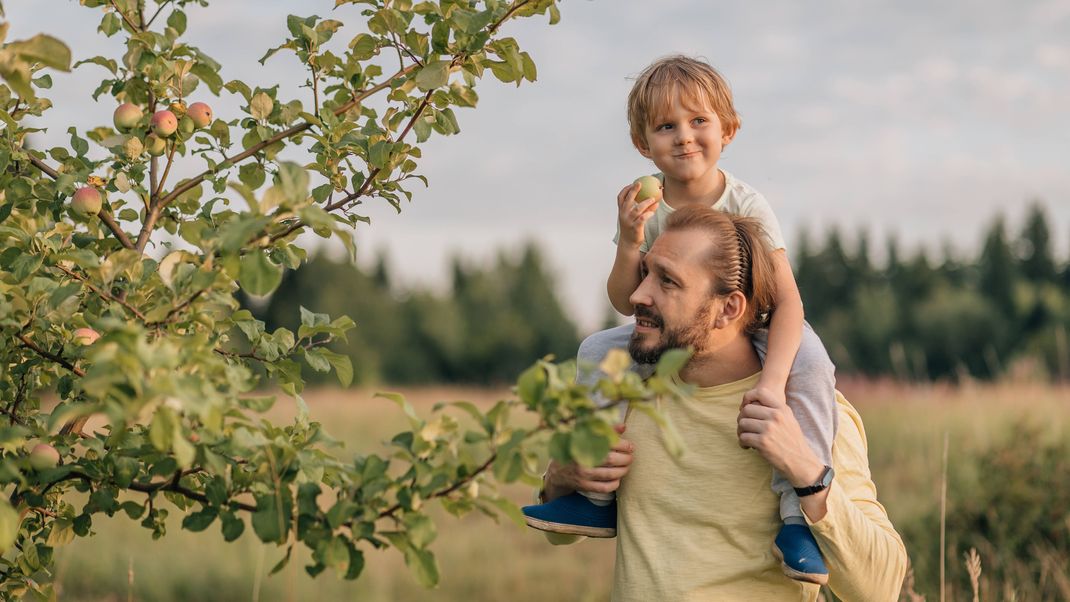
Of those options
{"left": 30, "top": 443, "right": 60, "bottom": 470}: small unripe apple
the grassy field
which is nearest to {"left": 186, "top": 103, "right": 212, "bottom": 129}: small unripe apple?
{"left": 30, "top": 443, "right": 60, "bottom": 470}: small unripe apple

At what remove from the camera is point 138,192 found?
217 cm

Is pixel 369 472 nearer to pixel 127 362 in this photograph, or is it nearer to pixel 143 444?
pixel 127 362

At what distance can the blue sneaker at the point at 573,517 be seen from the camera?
2309mm

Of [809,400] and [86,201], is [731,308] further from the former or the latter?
[86,201]

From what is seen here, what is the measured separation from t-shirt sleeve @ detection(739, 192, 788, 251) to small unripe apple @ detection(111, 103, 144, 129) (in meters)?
1.41

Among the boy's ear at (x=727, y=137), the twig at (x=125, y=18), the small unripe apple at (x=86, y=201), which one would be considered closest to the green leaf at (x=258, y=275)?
the small unripe apple at (x=86, y=201)

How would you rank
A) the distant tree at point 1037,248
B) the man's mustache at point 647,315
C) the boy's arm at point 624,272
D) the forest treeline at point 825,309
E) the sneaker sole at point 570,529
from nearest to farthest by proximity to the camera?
the man's mustache at point 647,315 → the sneaker sole at point 570,529 → the boy's arm at point 624,272 → the forest treeline at point 825,309 → the distant tree at point 1037,248

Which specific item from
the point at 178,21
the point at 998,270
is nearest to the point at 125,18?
the point at 178,21

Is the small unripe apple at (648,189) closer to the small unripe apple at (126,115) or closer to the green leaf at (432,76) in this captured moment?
the green leaf at (432,76)

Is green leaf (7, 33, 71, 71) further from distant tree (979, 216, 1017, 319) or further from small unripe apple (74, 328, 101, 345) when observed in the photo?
distant tree (979, 216, 1017, 319)

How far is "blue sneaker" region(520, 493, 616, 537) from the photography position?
90.9 inches

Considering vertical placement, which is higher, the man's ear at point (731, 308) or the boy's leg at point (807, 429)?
the man's ear at point (731, 308)

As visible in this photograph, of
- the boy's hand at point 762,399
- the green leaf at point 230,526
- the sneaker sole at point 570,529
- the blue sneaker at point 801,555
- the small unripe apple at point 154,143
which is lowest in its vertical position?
the blue sneaker at point 801,555

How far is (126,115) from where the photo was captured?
207cm
